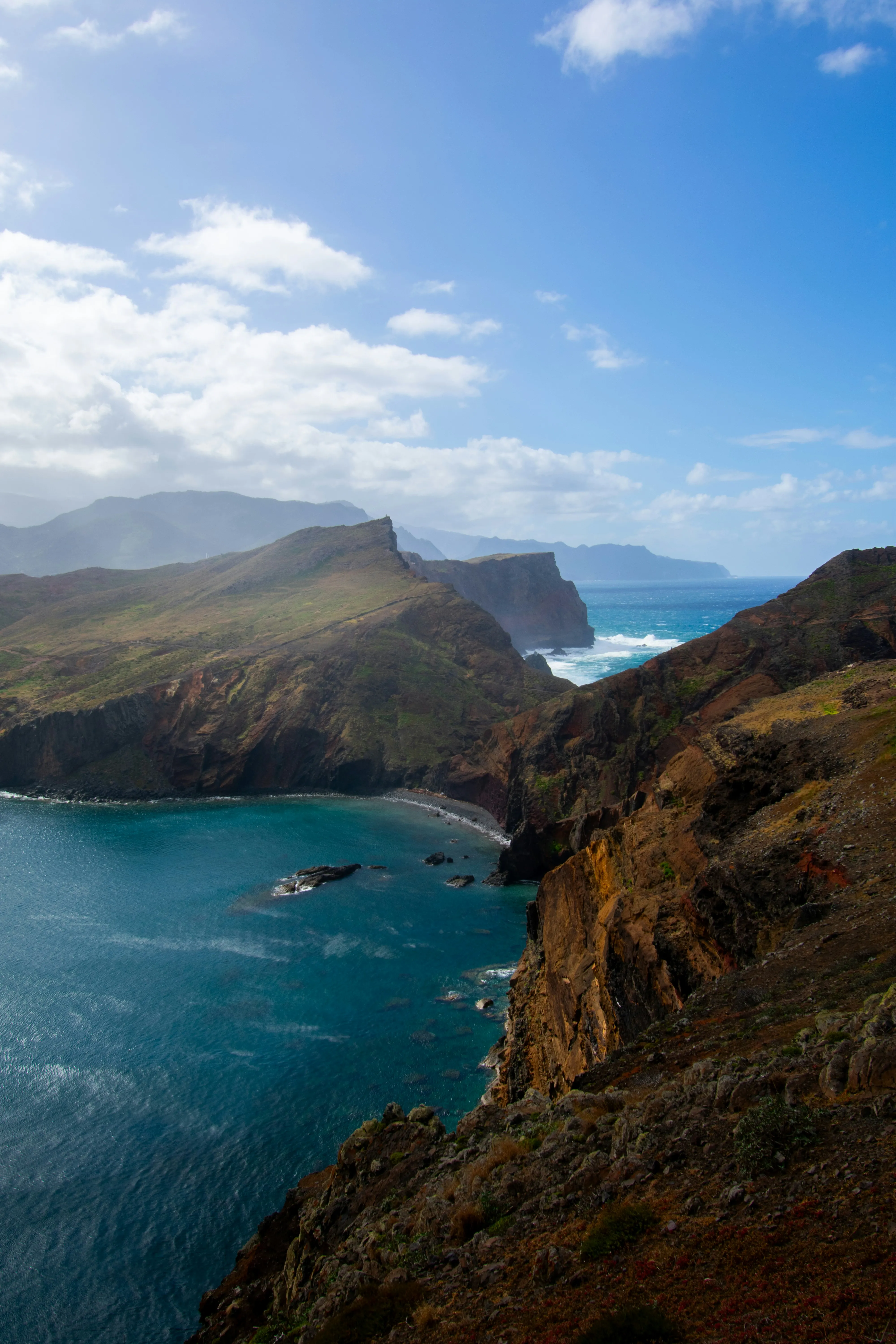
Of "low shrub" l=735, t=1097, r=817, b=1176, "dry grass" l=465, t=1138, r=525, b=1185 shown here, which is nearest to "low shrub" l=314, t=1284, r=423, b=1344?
"dry grass" l=465, t=1138, r=525, b=1185

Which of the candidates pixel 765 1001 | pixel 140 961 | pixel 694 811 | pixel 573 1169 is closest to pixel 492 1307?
pixel 573 1169

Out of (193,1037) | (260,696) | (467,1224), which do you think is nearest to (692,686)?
(193,1037)

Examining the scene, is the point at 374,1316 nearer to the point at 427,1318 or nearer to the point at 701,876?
the point at 427,1318

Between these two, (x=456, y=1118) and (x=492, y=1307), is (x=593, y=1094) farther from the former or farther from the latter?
(x=456, y=1118)

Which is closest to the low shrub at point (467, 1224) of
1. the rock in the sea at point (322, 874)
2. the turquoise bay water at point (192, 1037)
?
the turquoise bay water at point (192, 1037)

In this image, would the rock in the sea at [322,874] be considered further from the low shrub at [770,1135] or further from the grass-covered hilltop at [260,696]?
the low shrub at [770,1135]

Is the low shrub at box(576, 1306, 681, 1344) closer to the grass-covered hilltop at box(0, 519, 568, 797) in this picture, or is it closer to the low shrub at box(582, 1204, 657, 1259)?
the low shrub at box(582, 1204, 657, 1259)

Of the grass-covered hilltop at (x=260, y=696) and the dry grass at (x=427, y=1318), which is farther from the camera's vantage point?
the grass-covered hilltop at (x=260, y=696)
